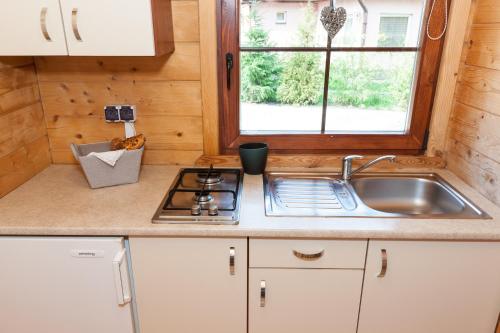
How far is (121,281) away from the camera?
1315 millimetres

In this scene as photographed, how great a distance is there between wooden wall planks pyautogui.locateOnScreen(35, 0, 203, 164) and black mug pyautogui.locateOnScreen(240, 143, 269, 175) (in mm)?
246

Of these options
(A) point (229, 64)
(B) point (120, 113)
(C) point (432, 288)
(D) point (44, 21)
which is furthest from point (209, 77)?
(C) point (432, 288)

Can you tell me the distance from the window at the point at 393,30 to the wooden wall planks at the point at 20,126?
158cm

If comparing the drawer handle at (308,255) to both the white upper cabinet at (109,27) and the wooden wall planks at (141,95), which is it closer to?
the wooden wall planks at (141,95)

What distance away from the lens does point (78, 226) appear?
127cm

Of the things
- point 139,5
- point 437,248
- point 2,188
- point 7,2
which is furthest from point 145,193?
point 437,248

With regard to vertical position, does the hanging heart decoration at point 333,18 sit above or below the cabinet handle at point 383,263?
above

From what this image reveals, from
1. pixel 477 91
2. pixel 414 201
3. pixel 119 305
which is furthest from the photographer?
pixel 414 201

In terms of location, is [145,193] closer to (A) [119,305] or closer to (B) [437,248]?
(A) [119,305]

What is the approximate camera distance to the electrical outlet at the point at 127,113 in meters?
1.70

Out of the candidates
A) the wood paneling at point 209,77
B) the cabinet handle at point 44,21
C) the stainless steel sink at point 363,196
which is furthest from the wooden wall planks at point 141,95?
the stainless steel sink at point 363,196

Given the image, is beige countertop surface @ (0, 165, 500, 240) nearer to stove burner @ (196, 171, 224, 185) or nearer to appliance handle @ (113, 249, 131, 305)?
appliance handle @ (113, 249, 131, 305)

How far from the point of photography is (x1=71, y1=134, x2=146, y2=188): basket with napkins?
1.48 metres

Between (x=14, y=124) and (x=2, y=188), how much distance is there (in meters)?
0.27
